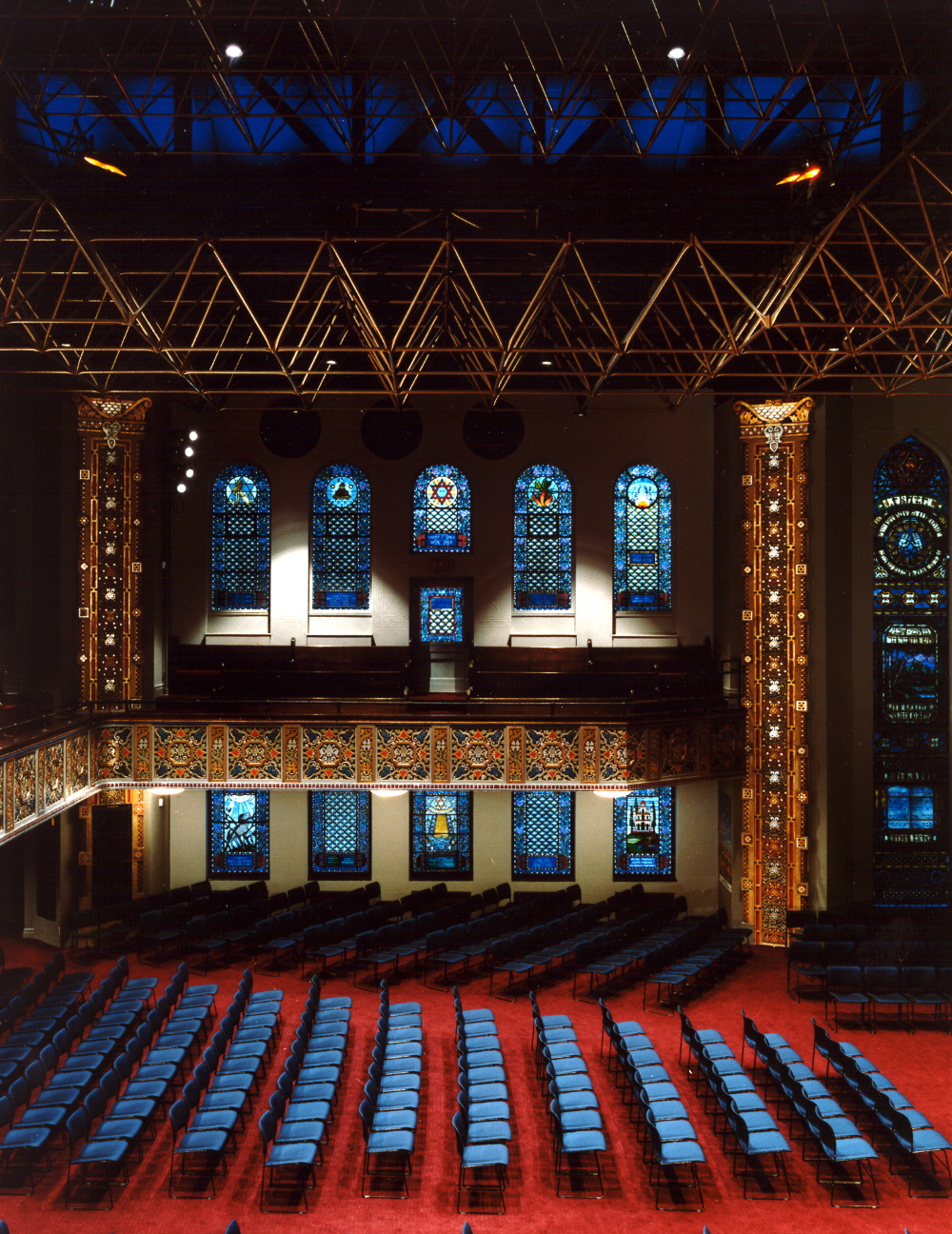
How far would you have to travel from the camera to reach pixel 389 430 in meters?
19.2

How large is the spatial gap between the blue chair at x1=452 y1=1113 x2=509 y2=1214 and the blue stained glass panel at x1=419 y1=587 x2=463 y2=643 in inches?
412

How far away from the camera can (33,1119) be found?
33.1 feet

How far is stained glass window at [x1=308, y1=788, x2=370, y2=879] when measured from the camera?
18875 millimetres

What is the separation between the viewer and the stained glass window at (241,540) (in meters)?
19.4

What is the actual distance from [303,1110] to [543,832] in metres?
9.13

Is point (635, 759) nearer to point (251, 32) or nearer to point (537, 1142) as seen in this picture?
point (537, 1142)

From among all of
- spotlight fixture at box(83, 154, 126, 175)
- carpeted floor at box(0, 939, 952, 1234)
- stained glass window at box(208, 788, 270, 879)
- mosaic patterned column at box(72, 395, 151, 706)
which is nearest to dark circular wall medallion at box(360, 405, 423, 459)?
mosaic patterned column at box(72, 395, 151, 706)

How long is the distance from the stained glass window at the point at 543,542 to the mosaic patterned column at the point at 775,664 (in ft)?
12.1

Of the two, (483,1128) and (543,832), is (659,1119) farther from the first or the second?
(543,832)

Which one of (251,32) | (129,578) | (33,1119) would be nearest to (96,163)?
(251,32)

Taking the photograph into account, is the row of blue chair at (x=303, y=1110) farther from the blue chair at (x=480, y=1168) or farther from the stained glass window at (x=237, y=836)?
the stained glass window at (x=237, y=836)

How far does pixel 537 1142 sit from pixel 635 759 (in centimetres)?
661

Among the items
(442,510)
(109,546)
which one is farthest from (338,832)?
(109,546)

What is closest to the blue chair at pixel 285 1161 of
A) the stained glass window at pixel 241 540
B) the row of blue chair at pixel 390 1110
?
the row of blue chair at pixel 390 1110
